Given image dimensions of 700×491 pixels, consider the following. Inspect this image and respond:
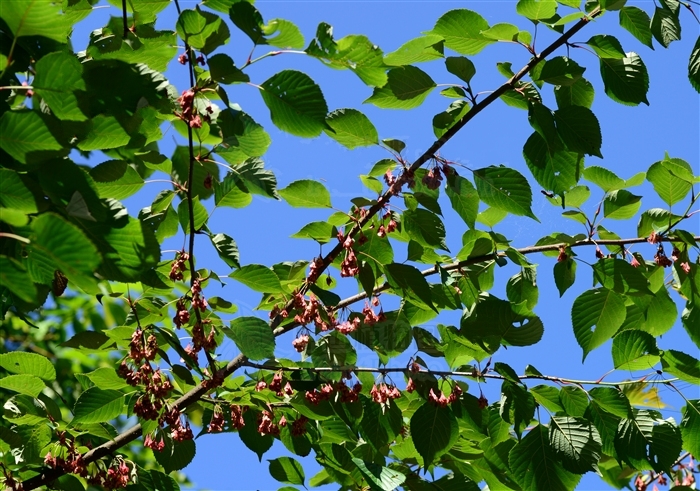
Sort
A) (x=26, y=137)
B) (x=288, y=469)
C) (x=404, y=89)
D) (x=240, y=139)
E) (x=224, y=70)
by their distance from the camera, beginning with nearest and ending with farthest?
1. (x=26, y=137)
2. (x=224, y=70)
3. (x=240, y=139)
4. (x=404, y=89)
5. (x=288, y=469)

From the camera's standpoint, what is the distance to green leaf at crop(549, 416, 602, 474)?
98.8 inches

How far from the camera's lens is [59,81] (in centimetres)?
173

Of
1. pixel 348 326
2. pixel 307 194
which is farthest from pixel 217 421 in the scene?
pixel 307 194

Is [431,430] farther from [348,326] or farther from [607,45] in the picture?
[607,45]

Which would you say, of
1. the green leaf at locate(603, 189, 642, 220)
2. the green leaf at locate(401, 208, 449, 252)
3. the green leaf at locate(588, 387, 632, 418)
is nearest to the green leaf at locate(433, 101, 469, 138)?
the green leaf at locate(401, 208, 449, 252)

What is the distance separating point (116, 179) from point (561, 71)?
4.57ft

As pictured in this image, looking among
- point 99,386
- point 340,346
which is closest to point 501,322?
point 340,346

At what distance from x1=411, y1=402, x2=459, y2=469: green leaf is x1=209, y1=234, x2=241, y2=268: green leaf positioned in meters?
0.76

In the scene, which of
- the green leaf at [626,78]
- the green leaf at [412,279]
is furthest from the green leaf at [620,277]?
the green leaf at [412,279]

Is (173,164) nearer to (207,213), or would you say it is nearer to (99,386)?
(207,213)

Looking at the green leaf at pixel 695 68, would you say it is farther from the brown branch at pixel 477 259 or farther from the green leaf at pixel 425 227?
the green leaf at pixel 425 227

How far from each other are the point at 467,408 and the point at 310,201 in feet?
2.81

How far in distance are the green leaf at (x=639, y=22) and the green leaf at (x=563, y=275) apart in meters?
0.75

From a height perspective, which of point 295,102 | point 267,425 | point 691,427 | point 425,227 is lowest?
point 691,427
